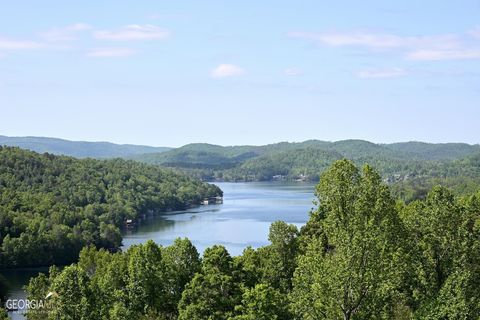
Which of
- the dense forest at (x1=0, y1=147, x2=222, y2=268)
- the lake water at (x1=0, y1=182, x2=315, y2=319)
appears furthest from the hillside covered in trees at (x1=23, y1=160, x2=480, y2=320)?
the dense forest at (x1=0, y1=147, x2=222, y2=268)

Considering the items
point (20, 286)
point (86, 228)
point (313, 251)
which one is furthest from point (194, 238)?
point (313, 251)

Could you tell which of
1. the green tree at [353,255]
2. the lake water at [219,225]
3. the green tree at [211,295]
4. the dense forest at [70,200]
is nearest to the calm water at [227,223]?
the lake water at [219,225]

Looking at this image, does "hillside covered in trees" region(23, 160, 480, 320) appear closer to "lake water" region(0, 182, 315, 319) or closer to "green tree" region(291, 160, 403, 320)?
"green tree" region(291, 160, 403, 320)

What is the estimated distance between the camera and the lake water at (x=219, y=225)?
73.4 m

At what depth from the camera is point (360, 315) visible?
68.8 feet

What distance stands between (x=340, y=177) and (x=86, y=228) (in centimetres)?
6838

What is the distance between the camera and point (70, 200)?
110 metres

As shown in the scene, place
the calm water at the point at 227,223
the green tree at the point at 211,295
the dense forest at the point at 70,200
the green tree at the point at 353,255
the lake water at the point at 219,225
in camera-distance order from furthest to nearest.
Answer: the calm water at the point at 227,223, the dense forest at the point at 70,200, the lake water at the point at 219,225, the green tree at the point at 211,295, the green tree at the point at 353,255

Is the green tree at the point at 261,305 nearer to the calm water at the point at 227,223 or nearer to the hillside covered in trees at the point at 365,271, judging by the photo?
the hillside covered in trees at the point at 365,271

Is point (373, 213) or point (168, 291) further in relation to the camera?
point (168, 291)

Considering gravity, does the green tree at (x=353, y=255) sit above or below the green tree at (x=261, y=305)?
above

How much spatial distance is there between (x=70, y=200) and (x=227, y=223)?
26.8 meters

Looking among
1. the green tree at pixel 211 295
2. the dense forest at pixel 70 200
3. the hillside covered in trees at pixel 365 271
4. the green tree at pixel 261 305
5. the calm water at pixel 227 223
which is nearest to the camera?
the hillside covered in trees at pixel 365 271

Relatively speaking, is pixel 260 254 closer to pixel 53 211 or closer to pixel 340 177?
pixel 340 177
